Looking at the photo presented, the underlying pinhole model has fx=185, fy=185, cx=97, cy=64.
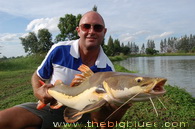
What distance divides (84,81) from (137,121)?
2.17m

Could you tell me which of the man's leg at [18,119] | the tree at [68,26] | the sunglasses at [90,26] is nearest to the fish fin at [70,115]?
the man's leg at [18,119]

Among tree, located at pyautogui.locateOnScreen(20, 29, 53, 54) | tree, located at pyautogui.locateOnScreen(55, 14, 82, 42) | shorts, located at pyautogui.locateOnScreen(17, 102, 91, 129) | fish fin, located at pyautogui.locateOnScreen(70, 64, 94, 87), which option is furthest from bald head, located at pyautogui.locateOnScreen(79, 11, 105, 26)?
tree, located at pyautogui.locateOnScreen(20, 29, 53, 54)

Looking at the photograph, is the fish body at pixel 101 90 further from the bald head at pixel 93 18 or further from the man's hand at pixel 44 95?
the bald head at pixel 93 18

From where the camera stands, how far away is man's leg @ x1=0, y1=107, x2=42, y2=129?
2.45 m

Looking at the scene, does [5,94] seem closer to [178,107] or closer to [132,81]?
[178,107]

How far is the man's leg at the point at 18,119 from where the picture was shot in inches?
96.6

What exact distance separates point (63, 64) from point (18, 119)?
3.33ft

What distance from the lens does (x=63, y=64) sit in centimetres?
295

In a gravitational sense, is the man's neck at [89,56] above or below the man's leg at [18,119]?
above

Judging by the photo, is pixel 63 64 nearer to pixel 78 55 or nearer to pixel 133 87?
pixel 78 55

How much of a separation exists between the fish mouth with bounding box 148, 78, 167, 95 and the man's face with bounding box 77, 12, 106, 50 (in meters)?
1.38

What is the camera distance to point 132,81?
6.41 feet

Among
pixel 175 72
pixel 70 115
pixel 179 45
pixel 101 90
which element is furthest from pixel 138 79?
pixel 179 45

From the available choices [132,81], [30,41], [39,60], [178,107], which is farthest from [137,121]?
[30,41]
